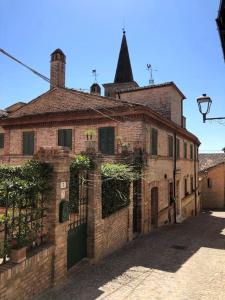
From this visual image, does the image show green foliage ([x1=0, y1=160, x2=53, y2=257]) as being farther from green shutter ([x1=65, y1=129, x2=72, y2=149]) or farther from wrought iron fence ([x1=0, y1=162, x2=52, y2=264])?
green shutter ([x1=65, y1=129, x2=72, y2=149])

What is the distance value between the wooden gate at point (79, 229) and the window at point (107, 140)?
5924 mm

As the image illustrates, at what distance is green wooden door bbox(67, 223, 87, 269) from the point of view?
876 centimetres

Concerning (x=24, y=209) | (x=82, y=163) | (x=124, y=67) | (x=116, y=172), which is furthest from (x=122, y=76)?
(x=24, y=209)

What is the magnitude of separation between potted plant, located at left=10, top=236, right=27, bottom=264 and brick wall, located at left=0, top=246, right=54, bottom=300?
12cm

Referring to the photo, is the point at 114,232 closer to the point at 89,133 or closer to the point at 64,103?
the point at 89,133

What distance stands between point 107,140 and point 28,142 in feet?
18.5

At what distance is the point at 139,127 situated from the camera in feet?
48.8

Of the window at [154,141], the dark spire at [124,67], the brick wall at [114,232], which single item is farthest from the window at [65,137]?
the dark spire at [124,67]

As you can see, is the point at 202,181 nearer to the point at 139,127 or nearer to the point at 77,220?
the point at 139,127

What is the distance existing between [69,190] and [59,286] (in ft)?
8.92

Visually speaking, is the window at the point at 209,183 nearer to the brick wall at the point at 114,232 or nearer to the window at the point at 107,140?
the window at the point at 107,140

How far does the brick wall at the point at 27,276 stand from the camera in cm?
585

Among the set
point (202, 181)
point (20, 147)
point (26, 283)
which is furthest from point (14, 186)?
point (202, 181)

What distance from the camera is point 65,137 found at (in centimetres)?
1720
